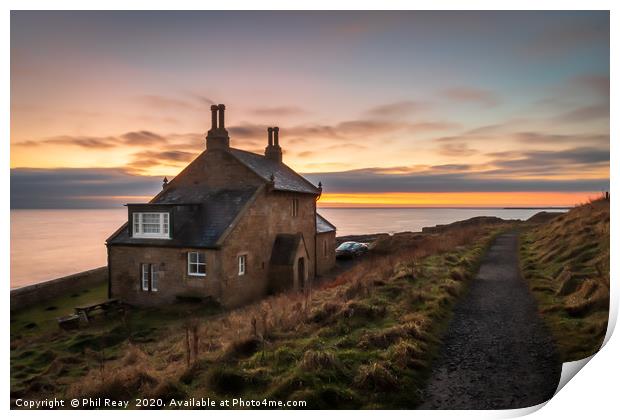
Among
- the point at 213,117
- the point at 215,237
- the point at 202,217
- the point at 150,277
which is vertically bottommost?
the point at 150,277

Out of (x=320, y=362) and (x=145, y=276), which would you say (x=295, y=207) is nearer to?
(x=145, y=276)

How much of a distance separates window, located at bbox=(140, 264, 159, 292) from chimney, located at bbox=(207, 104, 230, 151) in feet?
22.0

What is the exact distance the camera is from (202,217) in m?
18.5

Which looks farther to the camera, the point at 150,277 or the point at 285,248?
the point at 285,248

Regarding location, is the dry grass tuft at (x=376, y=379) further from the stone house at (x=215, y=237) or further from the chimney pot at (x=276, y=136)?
the chimney pot at (x=276, y=136)

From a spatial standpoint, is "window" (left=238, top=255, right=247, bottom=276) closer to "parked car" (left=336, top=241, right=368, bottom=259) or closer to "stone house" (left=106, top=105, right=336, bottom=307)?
"stone house" (left=106, top=105, right=336, bottom=307)

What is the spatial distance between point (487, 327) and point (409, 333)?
2.57m

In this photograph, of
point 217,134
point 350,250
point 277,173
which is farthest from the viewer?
point 350,250

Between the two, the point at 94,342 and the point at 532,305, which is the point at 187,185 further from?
the point at 532,305

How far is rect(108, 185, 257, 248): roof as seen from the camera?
17.4m

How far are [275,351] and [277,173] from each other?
15.7 meters

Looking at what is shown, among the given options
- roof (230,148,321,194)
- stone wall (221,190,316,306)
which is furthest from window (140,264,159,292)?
roof (230,148,321,194)

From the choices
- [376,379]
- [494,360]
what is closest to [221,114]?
[376,379]

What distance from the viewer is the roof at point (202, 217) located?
57.0 feet
